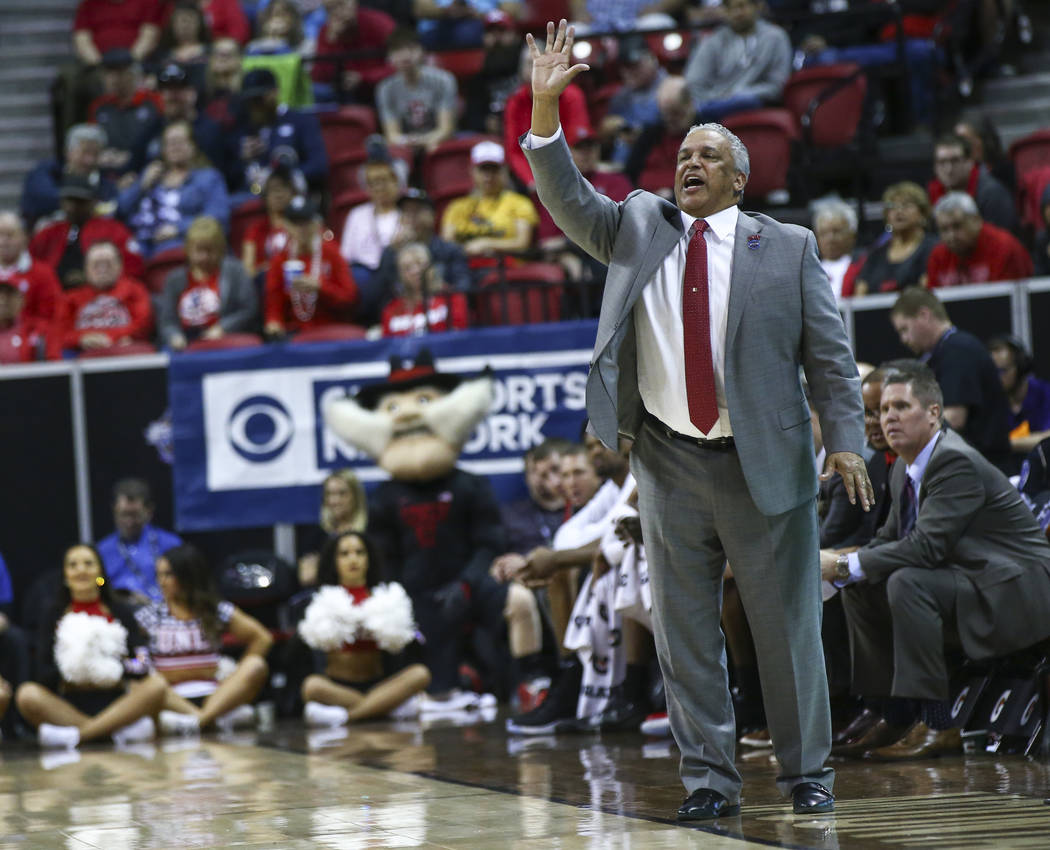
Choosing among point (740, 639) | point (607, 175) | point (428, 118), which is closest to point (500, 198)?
point (607, 175)

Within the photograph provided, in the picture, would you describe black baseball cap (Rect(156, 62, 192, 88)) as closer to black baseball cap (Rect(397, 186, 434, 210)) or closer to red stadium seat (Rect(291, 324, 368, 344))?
black baseball cap (Rect(397, 186, 434, 210))

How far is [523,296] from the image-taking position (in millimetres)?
9242

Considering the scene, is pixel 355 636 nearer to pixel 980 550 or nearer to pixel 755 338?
pixel 980 550

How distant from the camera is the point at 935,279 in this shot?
28.4 feet

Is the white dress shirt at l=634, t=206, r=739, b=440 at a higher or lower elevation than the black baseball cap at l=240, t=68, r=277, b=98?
lower


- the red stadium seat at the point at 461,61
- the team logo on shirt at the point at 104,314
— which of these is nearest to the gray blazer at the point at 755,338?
the team logo on shirt at the point at 104,314

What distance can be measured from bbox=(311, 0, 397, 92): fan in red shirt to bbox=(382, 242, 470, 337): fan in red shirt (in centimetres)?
409

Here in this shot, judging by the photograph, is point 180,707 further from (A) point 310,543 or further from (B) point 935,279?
(B) point 935,279

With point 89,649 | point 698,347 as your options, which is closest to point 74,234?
point 89,649

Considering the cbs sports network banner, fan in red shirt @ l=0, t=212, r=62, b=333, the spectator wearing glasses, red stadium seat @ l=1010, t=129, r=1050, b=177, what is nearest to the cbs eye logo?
the cbs sports network banner

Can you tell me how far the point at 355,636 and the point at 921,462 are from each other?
10.9 ft

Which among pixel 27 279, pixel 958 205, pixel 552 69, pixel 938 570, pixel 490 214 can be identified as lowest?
pixel 938 570

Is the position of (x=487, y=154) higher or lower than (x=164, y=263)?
higher

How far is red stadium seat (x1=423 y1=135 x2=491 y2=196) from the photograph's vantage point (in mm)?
11633
